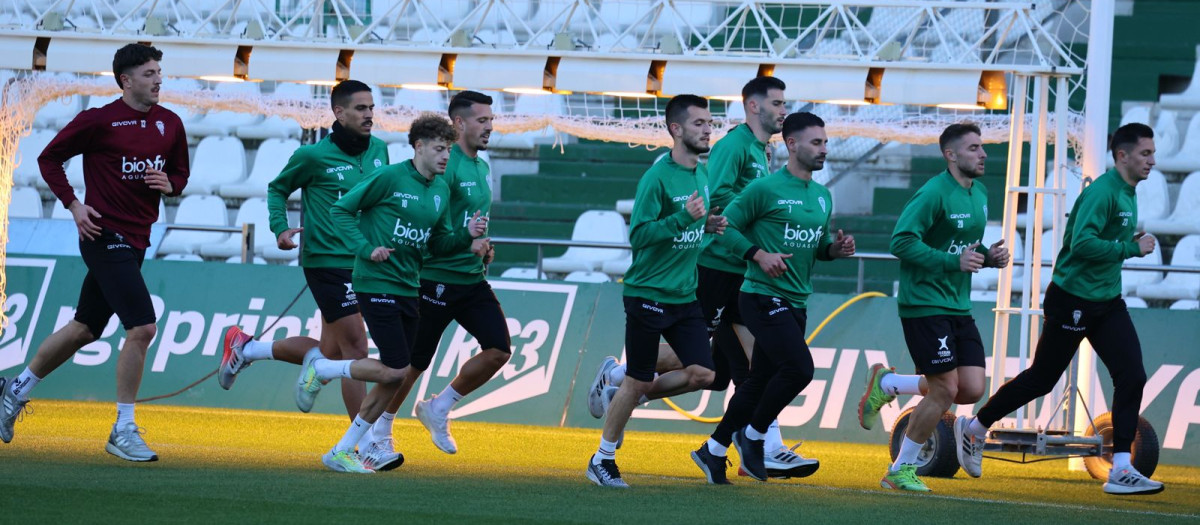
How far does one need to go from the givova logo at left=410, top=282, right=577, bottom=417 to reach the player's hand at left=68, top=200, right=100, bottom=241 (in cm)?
474

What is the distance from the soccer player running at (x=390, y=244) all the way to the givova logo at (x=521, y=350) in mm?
4283

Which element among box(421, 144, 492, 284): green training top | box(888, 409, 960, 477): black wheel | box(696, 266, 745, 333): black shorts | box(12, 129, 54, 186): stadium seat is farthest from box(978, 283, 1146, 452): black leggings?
box(12, 129, 54, 186): stadium seat

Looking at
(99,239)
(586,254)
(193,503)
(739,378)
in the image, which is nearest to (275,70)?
(99,239)

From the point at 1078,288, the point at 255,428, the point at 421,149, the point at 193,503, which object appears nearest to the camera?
the point at 193,503

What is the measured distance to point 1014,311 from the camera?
9844 millimetres

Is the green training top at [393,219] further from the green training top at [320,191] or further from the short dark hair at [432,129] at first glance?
the green training top at [320,191]

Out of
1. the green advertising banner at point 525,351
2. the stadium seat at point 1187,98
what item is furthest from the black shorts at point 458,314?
the stadium seat at point 1187,98

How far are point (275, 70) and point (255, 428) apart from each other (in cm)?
253

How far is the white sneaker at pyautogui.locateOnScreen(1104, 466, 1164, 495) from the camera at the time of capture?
858 cm

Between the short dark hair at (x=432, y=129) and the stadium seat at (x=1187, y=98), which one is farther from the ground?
the stadium seat at (x=1187, y=98)

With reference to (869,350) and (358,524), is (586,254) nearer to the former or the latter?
(869,350)

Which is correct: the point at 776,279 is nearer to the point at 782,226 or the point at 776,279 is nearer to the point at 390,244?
the point at 782,226

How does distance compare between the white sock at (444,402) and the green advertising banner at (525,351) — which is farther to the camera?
the green advertising banner at (525,351)

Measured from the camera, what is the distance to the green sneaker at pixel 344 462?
8.21 meters
